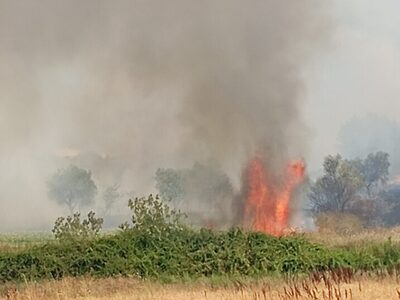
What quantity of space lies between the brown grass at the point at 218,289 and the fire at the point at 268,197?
1137 inches

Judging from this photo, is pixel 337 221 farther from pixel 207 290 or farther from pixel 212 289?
pixel 207 290

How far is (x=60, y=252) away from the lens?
31797 millimetres

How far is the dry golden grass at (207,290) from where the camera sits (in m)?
14.7

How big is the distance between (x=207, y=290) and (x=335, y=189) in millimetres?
61830

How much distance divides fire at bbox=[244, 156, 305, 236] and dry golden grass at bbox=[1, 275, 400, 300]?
29.1 meters

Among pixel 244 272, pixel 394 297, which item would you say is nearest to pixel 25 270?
pixel 244 272

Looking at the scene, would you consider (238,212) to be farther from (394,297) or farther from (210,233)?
(394,297)

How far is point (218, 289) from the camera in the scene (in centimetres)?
2084

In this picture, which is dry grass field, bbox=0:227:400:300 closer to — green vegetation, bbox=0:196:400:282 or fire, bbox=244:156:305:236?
green vegetation, bbox=0:196:400:282

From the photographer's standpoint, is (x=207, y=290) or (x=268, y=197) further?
(x=268, y=197)

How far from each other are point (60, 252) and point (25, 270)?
2234mm

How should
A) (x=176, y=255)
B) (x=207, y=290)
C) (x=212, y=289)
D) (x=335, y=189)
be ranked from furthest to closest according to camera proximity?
(x=335, y=189)
(x=176, y=255)
(x=212, y=289)
(x=207, y=290)

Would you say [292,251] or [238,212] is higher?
[238,212]

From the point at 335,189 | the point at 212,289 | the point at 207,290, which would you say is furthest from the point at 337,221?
the point at 207,290
